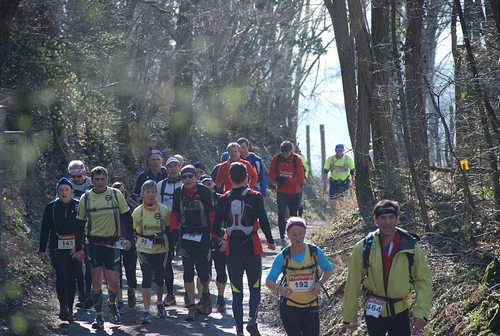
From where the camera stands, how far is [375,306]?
6.55 m

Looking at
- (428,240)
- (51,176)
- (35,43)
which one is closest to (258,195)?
(428,240)

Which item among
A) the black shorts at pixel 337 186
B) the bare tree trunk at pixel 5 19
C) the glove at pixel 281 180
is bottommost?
the black shorts at pixel 337 186

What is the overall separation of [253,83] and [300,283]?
22.4 metres

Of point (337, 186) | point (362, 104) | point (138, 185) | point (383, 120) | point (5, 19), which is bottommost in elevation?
point (337, 186)

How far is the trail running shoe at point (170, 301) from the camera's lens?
458 inches

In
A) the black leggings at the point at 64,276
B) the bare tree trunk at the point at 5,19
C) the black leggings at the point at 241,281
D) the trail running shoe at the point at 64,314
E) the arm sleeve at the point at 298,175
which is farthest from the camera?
the arm sleeve at the point at 298,175

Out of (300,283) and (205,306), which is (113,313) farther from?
(300,283)

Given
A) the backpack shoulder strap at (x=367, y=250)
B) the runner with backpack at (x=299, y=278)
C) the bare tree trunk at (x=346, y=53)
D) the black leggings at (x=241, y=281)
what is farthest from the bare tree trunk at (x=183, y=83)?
the backpack shoulder strap at (x=367, y=250)

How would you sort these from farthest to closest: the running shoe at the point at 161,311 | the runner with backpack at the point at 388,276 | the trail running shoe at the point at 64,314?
the running shoe at the point at 161,311, the trail running shoe at the point at 64,314, the runner with backpack at the point at 388,276

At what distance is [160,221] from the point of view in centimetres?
1075

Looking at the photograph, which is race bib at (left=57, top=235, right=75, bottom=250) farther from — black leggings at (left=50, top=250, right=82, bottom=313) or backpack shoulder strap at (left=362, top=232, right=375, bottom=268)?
backpack shoulder strap at (left=362, top=232, right=375, bottom=268)

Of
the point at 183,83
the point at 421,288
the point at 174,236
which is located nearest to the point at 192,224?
the point at 174,236

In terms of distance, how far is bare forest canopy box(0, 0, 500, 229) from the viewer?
10188 millimetres

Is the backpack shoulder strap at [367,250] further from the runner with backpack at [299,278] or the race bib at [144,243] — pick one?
the race bib at [144,243]
